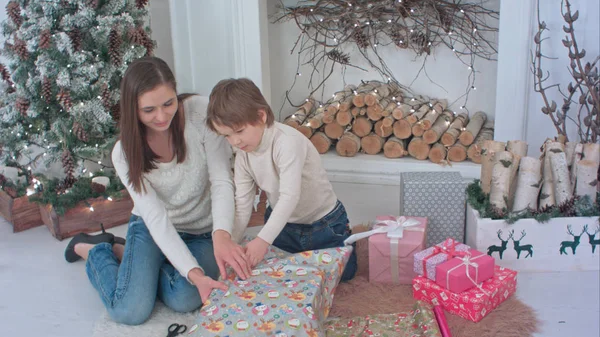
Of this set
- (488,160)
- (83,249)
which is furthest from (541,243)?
(83,249)

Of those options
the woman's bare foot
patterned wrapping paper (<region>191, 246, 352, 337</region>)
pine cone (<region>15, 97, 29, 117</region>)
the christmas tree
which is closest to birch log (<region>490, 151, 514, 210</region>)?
patterned wrapping paper (<region>191, 246, 352, 337</region>)

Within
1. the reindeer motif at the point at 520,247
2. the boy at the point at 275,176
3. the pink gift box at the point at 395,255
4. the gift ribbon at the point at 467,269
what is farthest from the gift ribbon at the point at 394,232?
the reindeer motif at the point at 520,247

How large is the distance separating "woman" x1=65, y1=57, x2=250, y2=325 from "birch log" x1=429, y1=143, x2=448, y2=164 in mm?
1362

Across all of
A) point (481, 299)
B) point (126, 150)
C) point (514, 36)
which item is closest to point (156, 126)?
point (126, 150)

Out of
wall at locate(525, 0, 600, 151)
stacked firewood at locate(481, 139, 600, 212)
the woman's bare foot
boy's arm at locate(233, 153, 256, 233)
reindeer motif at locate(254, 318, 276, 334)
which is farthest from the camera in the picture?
wall at locate(525, 0, 600, 151)

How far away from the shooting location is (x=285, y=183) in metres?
1.71

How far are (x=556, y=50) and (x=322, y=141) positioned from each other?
48.3 inches

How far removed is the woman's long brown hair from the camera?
1.61 meters

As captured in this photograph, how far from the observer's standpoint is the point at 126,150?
1685 mm

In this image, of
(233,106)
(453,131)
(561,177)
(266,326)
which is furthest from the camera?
(453,131)

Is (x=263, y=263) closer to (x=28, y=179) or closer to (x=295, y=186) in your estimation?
(x=295, y=186)

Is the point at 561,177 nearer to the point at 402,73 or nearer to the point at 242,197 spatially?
the point at 242,197

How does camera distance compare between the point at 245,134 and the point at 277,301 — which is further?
the point at 245,134

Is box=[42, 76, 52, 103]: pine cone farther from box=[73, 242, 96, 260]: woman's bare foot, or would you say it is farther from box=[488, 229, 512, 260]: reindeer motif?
box=[488, 229, 512, 260]: reindeer motif
